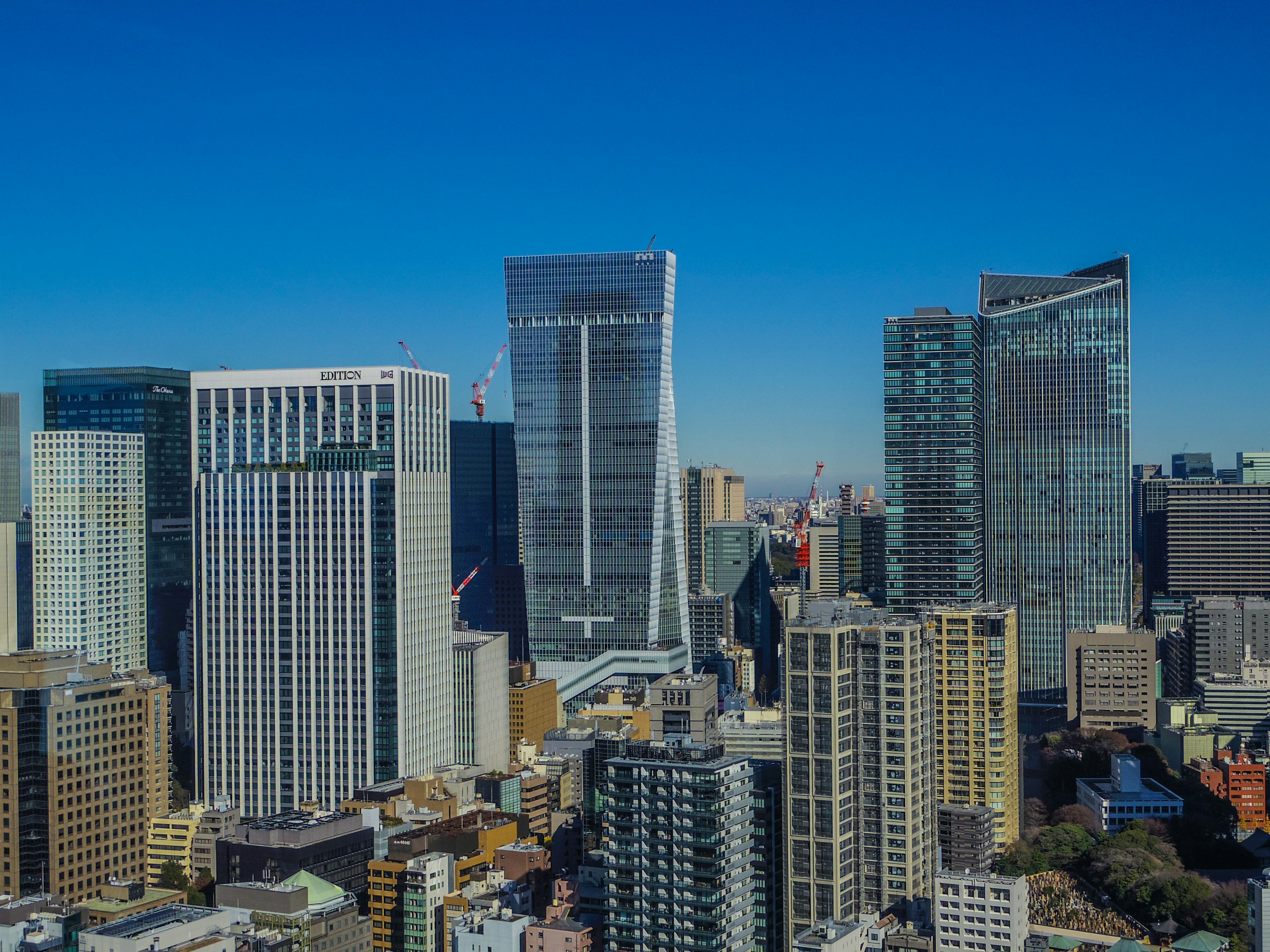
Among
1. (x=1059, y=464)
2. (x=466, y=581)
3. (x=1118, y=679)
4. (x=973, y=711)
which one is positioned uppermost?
(x=1059, y=464)

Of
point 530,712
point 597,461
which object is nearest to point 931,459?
point 597,461

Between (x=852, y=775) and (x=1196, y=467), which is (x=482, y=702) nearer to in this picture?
(x=852, y=775)

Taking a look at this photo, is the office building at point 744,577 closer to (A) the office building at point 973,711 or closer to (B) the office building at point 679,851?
(A) the office building at point 973,711

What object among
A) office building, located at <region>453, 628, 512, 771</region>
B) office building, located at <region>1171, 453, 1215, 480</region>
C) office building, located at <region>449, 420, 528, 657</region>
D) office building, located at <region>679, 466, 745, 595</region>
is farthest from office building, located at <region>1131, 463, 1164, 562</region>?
office building, located at <region>453, 628, 512, 771</region>

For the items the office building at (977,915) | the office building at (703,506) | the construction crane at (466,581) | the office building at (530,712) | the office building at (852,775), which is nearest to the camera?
the office building at (977,915)

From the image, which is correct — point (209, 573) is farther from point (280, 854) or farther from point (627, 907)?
point (627, 907)

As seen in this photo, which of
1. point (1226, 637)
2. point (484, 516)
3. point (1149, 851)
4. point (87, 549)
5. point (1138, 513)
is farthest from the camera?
point (1138, 513)

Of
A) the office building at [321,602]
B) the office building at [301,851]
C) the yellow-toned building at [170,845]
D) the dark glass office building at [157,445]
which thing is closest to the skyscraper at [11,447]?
the dark glass office building at [157,445]

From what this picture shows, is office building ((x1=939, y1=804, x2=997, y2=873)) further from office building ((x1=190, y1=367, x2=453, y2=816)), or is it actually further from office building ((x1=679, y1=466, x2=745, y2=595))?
office building ((x1=679, y1=466, x2=745, y2=595))
